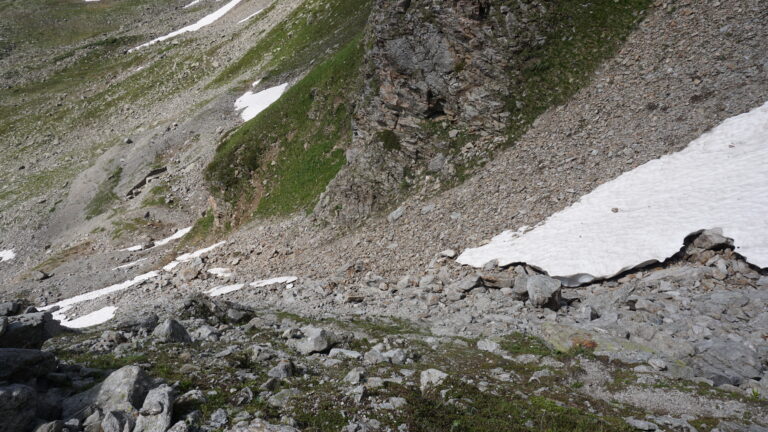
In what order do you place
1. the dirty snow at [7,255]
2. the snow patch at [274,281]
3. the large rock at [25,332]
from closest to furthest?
the large rock at [25,332]
the snow patch at [274,281]
the dirty snow at [7,255]

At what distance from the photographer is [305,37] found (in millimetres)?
65875

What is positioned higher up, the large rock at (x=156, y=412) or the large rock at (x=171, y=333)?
the large rock at (x=156, y=412)

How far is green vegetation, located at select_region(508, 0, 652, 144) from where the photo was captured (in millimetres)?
26266

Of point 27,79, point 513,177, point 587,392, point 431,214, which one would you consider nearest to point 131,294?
point 431,214

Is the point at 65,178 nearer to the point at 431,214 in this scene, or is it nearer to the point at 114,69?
the point at 114,69

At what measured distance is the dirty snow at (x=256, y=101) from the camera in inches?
2151

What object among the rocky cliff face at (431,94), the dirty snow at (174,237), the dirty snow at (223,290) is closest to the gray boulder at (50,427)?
the dirty snow at (223,290)

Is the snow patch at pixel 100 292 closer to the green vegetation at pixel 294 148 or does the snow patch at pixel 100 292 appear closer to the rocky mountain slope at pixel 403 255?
the rocky mountain slope at pixel 403 255

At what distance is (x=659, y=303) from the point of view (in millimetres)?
13469

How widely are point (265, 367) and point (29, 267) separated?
175ft

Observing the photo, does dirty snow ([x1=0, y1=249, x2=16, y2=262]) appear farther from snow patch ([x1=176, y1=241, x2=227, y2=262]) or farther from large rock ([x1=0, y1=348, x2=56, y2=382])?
large rock ([x1=0, y1=348, x2=56, y2=382])

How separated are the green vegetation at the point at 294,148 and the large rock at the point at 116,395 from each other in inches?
951

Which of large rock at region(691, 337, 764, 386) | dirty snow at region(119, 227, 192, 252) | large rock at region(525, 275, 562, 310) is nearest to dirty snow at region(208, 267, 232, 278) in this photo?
dirty snow at region(119, 227, 192, 252)

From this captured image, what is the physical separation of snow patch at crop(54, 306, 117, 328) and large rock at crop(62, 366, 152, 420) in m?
24.8
